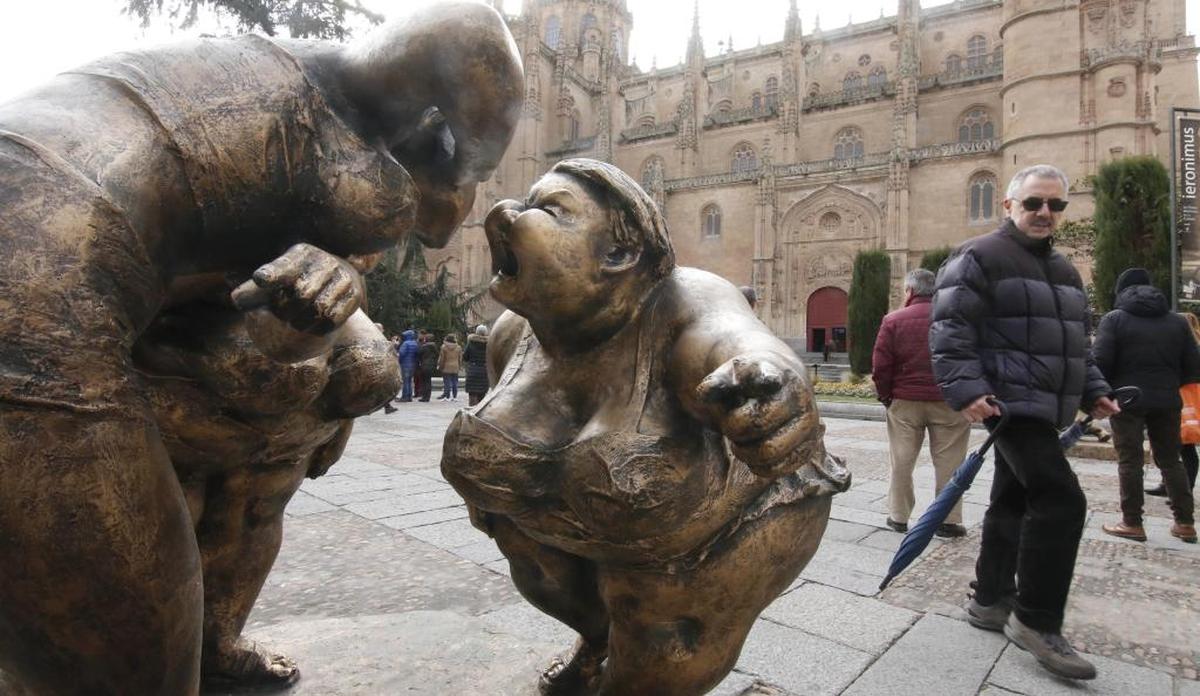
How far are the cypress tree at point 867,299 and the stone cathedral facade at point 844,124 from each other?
7624 mm

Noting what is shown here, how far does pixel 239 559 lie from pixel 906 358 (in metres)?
4.49

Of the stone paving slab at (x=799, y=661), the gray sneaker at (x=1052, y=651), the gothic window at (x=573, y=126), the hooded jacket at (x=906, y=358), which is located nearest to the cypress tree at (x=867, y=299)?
the hooded jacket at (x=906, y=358)

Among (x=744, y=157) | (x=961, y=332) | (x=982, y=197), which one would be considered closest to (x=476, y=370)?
(x=961, y=332)

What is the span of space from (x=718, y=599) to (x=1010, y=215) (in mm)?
2842

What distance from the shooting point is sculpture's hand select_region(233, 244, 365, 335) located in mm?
981

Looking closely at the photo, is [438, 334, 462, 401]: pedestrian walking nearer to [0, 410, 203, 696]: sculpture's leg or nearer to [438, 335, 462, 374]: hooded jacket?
[438, 335, 462, 374]: hooded jacket

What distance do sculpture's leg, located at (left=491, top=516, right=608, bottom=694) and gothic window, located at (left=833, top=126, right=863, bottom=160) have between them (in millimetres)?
39616

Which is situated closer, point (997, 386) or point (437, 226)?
point (437, 226)

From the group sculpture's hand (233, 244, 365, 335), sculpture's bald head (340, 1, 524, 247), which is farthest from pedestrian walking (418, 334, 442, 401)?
sculpture's hand (233, 244, 365, 335)

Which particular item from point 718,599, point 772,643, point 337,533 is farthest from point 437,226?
point 337,533

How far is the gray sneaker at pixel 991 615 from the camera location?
9.90ft

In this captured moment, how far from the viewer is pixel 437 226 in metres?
1.45

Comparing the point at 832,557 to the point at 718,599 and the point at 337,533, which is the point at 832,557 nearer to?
the point at 337,533

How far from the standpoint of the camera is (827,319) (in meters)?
34.1
